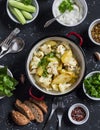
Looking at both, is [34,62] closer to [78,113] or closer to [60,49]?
[60,49]

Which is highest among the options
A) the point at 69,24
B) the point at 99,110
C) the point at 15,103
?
the point at 69,24

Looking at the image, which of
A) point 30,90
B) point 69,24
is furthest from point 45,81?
point 69,24

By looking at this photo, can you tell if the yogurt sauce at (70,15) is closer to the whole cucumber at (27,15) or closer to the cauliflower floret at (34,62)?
the whole cucumber at (27,15)

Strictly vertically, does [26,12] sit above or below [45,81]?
above

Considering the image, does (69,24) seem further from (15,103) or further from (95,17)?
(15,103)

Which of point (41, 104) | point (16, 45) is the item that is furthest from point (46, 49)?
point (41, 104)

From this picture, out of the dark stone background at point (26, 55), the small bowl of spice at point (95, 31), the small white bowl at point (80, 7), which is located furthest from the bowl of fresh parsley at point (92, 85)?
the small white bowl at point (80, 7)

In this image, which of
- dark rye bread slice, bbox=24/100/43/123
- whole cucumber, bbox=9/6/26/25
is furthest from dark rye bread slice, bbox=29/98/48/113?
whole cucumber, bbox=9/6/26/25
